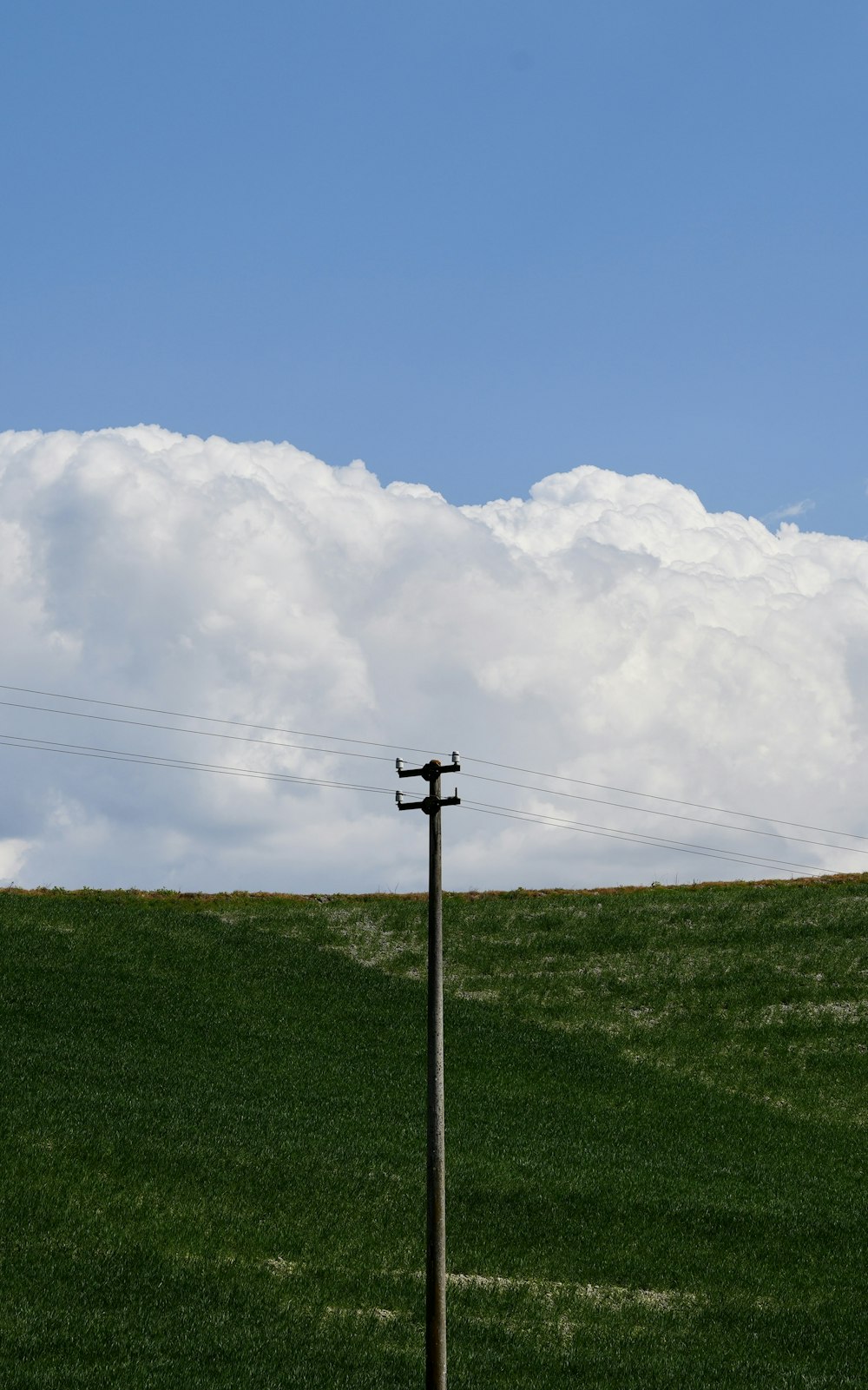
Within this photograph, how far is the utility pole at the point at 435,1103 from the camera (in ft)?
76.6

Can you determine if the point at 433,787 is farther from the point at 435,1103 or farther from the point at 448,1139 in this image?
the point at 448,1139

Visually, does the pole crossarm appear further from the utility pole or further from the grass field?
the grass field

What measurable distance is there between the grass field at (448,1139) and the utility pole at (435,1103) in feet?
11.6

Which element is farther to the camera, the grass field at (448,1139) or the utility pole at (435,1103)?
the grass field at (448,1139)

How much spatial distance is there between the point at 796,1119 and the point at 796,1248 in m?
12.7

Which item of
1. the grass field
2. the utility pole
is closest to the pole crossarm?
the utility pole

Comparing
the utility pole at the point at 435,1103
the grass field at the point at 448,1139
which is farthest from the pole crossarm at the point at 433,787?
the grass field at the point at 448,1139

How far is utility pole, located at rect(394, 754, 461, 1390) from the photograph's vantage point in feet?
76.6

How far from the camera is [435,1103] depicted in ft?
78.7

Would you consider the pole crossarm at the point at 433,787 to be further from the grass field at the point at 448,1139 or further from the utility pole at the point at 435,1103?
the grass field at the point at 448,1139

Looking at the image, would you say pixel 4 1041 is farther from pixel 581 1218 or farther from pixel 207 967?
pixel 581 1218

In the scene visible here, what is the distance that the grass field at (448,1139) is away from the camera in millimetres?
28453

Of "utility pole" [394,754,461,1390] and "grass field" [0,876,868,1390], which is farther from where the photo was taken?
"grass field" [0,876,868,1390]

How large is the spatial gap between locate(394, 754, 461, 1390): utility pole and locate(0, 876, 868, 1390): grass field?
140 inches
